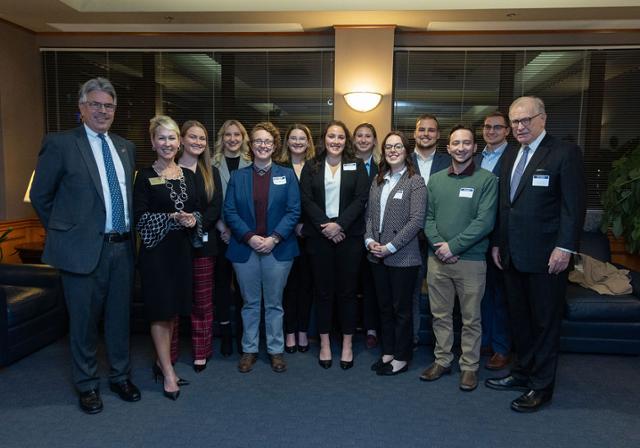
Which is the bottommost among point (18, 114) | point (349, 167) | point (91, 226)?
point (91, 226)

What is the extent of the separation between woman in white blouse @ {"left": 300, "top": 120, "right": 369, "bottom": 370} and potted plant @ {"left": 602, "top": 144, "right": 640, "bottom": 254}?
2485 millimetres

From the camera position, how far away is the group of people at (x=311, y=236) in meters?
2.52

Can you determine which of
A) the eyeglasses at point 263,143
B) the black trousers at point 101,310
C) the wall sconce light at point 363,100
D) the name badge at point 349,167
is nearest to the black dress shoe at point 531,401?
the name badge at point 349,167

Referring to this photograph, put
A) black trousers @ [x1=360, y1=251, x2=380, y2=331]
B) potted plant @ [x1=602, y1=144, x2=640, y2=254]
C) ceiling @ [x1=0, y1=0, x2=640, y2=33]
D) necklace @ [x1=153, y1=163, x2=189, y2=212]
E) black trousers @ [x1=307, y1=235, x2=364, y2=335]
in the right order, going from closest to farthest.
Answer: necklace @ [x1=153, y1=163, x2=189, y2=212]
black trousers @ [x1=307, y1=235, x2=364, y2=335]
black trousers @ [x1=360, y1=251, x2=380, y2=331]
potted plant @ [x1=602, y1=144, x2=640, y2=254]
ceiling @ [x1=0, y1=0, x2=640, y2=33]

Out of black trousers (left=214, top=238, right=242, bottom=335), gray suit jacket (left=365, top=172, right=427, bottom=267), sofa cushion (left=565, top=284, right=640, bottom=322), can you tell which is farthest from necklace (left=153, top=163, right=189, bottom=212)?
sofa cushion (left=565, top=284, right=640, bottom=322)

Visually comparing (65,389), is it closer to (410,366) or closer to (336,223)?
(336,223)

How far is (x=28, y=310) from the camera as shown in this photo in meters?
3.31

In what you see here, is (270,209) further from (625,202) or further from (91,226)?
(625,202)

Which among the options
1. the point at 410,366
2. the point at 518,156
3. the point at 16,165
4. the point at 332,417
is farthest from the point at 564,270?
the point at 16,165

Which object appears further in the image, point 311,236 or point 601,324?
point 601,324

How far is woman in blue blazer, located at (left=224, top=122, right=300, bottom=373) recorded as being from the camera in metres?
3.06

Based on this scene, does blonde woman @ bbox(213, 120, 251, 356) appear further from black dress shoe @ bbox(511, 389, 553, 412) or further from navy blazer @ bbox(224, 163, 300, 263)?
black dress shoe @ bbox(511, 389, 553, 412)

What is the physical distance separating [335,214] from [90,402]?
6.01 ft

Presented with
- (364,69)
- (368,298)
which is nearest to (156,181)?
A: (368,298)
